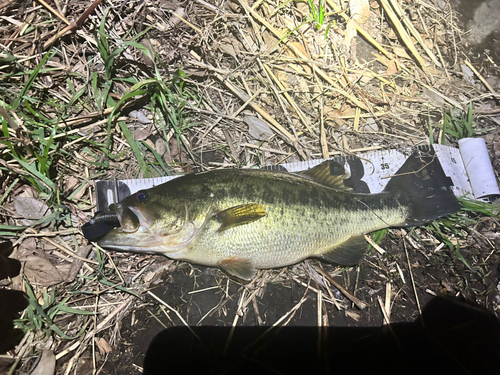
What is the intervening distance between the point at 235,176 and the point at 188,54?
5.14 feet

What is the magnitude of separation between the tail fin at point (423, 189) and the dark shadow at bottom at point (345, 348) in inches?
39.6

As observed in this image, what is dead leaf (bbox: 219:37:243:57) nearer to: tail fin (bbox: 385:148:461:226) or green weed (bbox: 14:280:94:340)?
tail fin (bbox: 385:148:461:226)

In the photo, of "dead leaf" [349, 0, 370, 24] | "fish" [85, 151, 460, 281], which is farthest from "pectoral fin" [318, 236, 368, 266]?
"dead leaf" [349, 0, 370, 24]

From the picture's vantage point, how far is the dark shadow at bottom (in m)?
2.74

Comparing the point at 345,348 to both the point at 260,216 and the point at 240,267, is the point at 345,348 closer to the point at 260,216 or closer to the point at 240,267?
the point at 240,267

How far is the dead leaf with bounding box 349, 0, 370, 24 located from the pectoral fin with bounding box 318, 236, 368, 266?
2762 mm

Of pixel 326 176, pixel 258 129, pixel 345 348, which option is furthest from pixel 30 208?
pixel 345 348

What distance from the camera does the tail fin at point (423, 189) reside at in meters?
2.90

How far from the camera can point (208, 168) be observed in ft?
10.2

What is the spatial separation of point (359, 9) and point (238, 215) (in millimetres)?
3118

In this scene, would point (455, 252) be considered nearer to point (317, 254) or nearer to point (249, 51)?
point (317, 254)

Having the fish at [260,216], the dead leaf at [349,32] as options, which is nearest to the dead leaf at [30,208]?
the fish at [260,216]

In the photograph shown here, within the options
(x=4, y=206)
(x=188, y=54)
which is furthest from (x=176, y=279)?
(x=188, y=54)

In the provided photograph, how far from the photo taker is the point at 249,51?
3.27 meters
